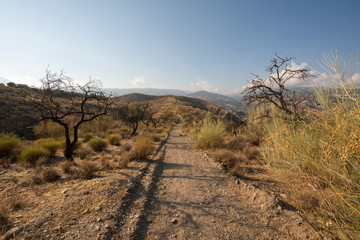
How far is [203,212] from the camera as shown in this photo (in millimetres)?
2877

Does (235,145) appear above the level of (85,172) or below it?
below

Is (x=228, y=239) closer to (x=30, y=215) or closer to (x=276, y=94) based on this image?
(x=30, y=215)

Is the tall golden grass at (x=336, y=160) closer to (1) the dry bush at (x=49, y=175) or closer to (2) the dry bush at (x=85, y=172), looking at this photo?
(2) the dry bush at (x=85, y=172)

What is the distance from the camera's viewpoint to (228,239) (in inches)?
86.8

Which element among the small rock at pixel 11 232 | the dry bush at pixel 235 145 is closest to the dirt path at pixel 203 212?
the small rock at pixel 11 232

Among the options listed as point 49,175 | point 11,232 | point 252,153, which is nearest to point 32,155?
point 49,175

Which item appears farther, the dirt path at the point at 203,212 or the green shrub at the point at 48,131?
the green shrub at the point at 48,131

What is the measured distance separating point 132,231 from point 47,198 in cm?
251

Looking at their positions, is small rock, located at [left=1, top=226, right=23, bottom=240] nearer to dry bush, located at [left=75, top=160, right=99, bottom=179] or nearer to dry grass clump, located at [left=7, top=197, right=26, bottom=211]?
dry grass clump, located at [left=7, top=197, right=26, bottom=211]

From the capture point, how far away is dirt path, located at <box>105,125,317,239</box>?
229 centimetres

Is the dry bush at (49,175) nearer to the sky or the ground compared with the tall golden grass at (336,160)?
nearer to the ground

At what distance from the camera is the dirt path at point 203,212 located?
2.29 metres

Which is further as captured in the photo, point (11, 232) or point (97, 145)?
point (97, 145)

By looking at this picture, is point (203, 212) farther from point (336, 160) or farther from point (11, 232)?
point (11, 232)
